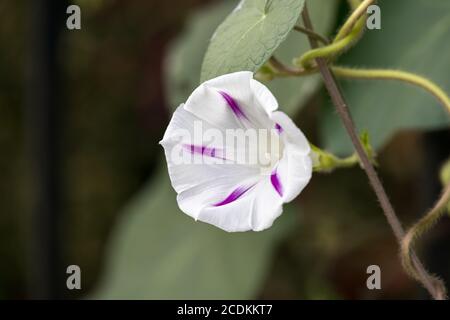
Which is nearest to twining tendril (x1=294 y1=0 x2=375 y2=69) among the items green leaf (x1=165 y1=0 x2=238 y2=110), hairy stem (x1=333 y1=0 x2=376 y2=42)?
hairy stem (x1=333 y1=0 x2=376 y2=42)

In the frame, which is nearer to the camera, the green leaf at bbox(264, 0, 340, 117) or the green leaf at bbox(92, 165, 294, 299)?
the green leaf at bbox(264, 0, 340, 117)

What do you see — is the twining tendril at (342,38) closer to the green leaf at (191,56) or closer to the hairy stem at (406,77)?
the hairy stem at (406,77)

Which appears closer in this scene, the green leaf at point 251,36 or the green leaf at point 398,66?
the green leaf at point 251,36

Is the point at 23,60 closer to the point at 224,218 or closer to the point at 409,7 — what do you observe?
the point at 409,7

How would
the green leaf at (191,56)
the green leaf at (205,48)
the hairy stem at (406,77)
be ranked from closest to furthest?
the hairy stem at (406,77)
the green leaf at (205,48)
the green leaf at (191,56)

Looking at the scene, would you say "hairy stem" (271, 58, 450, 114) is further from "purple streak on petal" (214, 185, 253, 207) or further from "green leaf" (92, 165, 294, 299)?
"green leaf" (92, 165, 294, 299)

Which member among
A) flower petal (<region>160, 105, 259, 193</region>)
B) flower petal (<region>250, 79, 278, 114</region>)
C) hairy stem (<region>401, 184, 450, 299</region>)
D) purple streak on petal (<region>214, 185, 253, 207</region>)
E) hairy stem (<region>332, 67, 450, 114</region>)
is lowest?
hairy stem (<region>401, 184, 450, 299</region>)

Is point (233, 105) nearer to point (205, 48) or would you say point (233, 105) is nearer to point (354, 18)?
point (354, 18)

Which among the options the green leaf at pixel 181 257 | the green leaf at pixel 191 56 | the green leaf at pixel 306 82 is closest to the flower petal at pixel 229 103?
the green leaf at pixel 306 82
